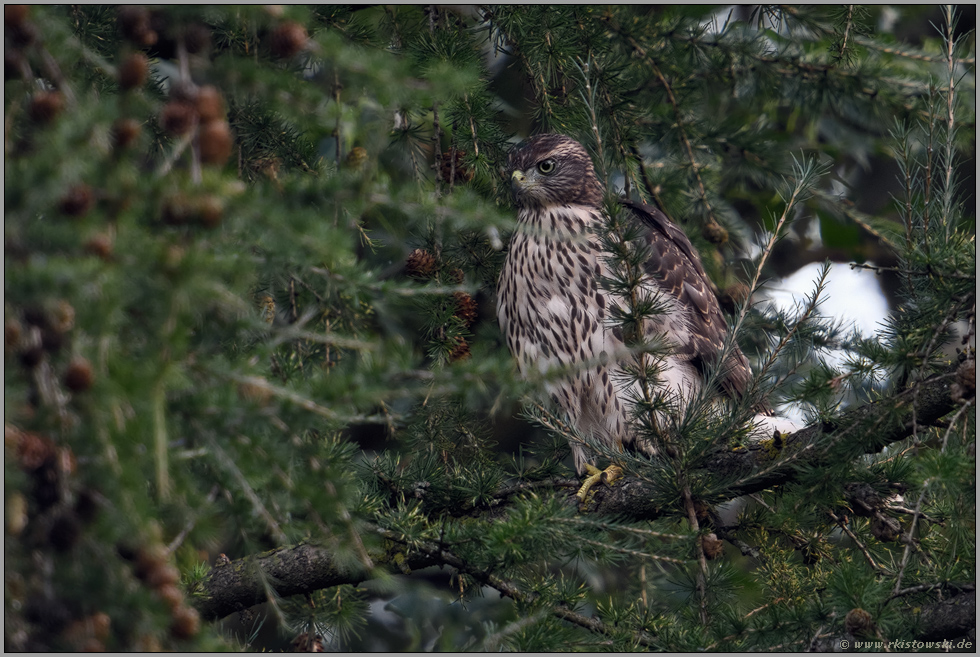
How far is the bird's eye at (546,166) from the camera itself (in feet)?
11.7

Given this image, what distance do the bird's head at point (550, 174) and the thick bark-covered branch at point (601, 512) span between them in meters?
1.36

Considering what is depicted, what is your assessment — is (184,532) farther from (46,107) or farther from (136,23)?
(136,23)

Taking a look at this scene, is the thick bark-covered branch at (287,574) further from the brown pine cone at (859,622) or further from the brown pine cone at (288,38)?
the brown pine cone at (288,38)

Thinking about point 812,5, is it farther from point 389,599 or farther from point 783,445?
point 389,599

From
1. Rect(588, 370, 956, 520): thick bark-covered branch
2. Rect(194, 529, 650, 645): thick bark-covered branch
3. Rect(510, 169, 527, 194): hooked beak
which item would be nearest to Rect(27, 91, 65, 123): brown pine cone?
Rect(194, 529, 650, 645): thick bark-covered branch

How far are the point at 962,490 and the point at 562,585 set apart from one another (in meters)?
1.13

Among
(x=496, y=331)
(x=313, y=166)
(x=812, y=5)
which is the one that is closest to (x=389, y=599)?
(x=496, y=331)

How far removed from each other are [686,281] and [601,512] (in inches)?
47.4

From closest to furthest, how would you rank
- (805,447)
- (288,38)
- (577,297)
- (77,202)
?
1. (77,202)
2. (288,38)
3. (805,447)
4. (577,297)

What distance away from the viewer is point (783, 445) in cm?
252

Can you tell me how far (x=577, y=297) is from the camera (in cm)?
340

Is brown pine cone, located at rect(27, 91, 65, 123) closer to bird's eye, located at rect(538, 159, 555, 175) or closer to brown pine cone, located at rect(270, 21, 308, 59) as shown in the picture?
brown pine cone, located at rect(270, 21, 308, 59)

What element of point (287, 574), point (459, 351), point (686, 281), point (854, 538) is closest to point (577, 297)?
point (686, 281)

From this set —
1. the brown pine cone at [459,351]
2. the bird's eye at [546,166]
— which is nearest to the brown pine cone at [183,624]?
the brown pine cone at [459,351]
